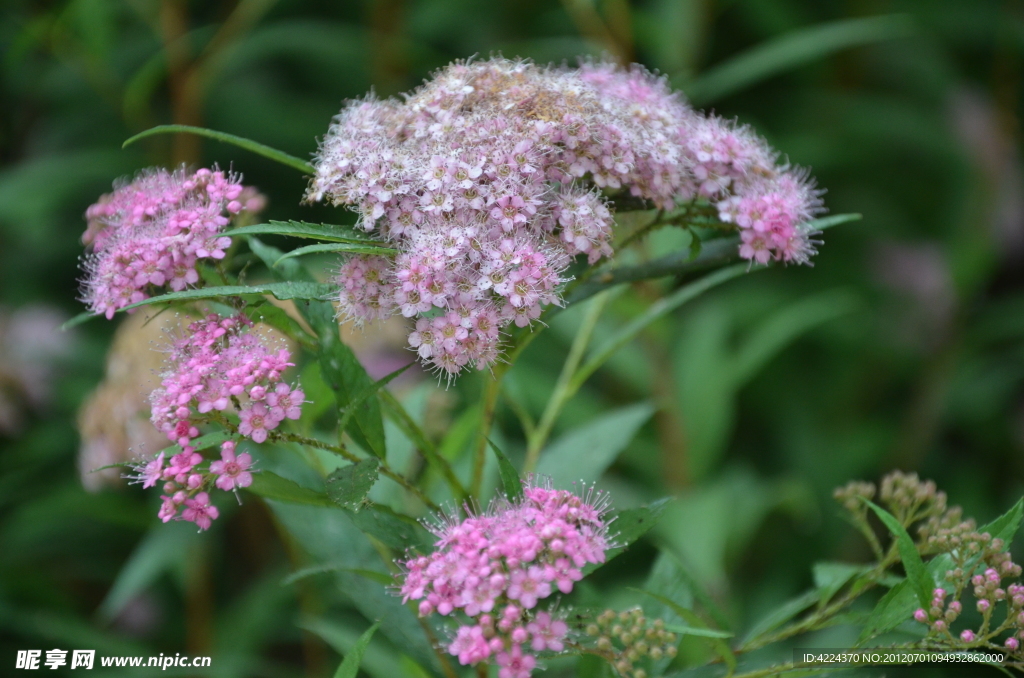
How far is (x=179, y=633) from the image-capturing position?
2326 mm

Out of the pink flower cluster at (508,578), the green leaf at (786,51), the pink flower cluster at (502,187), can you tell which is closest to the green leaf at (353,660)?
the pink flower cluster at (508,578)

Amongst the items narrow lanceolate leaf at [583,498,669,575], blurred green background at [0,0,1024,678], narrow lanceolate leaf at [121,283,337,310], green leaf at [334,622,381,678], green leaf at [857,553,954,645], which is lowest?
green leaf at [857,553,954,645]

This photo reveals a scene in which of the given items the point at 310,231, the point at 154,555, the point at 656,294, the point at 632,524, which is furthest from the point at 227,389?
the point at 656,294

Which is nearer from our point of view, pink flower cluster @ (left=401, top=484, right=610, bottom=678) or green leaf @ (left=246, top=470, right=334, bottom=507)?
pink flower cluster @ (left=401, top=484, right=610, bottom=678)

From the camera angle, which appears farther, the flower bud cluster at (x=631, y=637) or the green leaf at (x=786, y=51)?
the green leaf at (x=786, y=51)

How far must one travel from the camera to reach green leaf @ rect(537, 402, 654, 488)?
4.75 ft

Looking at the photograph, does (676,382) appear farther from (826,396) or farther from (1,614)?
(1,614)

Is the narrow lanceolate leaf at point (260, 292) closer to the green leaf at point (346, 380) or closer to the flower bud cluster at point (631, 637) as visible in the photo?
the green leaf at point (346, 380)

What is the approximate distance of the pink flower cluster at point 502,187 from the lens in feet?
3.09

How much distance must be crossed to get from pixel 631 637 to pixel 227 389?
513 mm

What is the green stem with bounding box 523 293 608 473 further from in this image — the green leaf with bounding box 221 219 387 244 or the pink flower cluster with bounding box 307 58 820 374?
the green leaf with bounding box 221 219 387 244

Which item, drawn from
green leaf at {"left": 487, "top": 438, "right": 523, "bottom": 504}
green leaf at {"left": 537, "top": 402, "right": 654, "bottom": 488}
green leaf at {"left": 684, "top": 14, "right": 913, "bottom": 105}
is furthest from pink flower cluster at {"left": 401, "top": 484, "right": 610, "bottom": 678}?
green leaf at {"left": 684, "top": 14, "right": 913, "bottom": 105}

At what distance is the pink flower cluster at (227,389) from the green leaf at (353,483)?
9cm

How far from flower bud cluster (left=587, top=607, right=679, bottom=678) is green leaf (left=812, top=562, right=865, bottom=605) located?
0.85 feet
